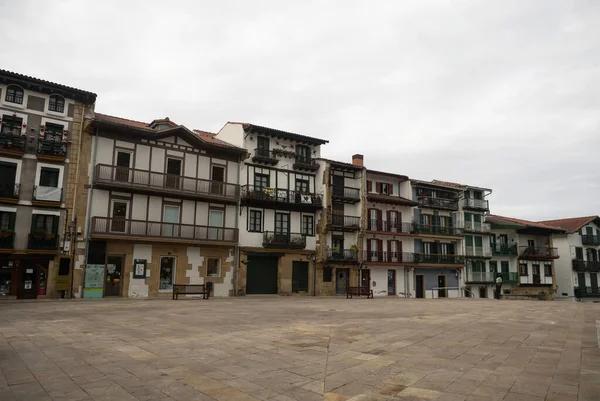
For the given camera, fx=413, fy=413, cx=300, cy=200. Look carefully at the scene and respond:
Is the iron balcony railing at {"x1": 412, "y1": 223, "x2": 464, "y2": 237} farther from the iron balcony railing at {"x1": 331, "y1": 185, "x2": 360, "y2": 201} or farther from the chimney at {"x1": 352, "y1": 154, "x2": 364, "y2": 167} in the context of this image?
the chimney at {"x1": 352, "y1": 154, "x2": 364, "y2": 167}

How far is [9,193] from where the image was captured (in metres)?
24.8

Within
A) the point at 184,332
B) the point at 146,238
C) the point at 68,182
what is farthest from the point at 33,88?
the point at 184,332

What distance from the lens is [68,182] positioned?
1045 inches

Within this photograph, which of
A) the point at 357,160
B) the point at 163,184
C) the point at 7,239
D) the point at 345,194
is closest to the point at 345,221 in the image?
the point at 345,194

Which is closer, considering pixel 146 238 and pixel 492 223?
pixel 146 238

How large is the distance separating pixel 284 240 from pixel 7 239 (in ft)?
63.2

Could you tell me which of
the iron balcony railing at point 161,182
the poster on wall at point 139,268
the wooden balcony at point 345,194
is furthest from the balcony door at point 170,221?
the wooden balcony at point 345,194

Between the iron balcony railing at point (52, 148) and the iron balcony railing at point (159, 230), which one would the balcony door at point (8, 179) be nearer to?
the iron balcony railing at point (52, 148)

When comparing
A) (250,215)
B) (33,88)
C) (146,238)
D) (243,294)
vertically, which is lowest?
(243,294)

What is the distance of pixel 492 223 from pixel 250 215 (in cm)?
3224

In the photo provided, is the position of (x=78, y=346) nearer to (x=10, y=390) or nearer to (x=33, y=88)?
(x=10, y=390)

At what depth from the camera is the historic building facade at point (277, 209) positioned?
1332 inches

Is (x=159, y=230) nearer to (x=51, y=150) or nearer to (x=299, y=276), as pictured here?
(x=51, y=150)

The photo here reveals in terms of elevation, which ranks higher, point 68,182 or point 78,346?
point 68,182
